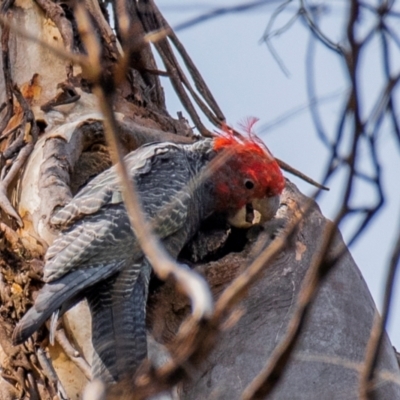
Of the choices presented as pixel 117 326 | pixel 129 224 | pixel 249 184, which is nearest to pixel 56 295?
pixel 117 326

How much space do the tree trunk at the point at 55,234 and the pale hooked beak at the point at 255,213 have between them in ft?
0.23

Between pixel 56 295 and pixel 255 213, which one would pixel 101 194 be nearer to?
pixel 56 295

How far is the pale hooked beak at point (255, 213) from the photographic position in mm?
4590

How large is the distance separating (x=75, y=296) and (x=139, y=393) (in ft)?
8.34

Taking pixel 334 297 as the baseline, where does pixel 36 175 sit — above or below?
above

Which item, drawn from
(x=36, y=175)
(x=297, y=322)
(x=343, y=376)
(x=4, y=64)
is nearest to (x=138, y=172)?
(x=36, y=175)

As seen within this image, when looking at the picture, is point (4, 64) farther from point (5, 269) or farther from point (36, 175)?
point (5, 269)

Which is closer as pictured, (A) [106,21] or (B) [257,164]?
(B) [257,164]

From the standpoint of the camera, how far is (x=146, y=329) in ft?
13.0

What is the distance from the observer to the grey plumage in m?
3.69

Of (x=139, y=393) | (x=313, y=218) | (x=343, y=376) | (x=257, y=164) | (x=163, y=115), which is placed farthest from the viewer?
(x=163, y=115)

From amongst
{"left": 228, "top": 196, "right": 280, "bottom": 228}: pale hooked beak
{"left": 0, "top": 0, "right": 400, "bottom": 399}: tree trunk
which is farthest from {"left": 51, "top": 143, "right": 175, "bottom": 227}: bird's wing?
{"left": 228, "top": 196, "right": 280, "bottom": 228}: pale hooked beak

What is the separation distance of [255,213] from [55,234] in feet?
3.81

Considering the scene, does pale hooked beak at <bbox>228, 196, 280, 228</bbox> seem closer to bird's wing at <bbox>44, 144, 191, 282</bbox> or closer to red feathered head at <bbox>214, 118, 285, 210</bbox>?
red feathered head at <bbox>214, 118, 285, 210</bbox>
